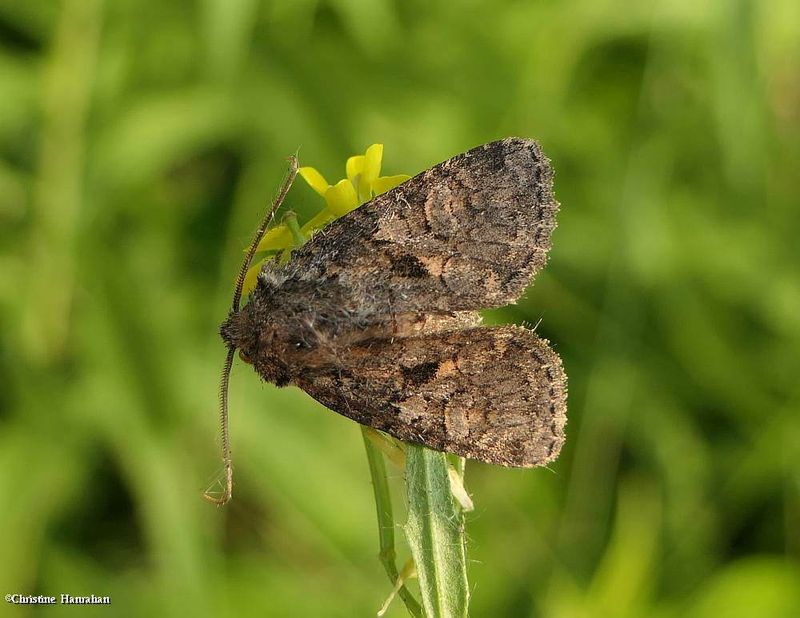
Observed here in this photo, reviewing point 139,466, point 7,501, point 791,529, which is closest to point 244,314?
point 139,466

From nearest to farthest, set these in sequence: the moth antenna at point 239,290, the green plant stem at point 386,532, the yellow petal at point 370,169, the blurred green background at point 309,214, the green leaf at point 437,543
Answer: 1. the green leaf at point 437,543
2. the green plant stem at point 386,532
3. the moth antenna at point 239,290
4. the yellow petal at point 370,169
5. the blurred green background at point 309,214

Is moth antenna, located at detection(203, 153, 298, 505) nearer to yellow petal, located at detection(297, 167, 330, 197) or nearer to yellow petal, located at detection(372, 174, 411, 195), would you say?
yellow petal, located at detection(297, 167, 330, 197)

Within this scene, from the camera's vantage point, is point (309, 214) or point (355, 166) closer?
point (355, 166)

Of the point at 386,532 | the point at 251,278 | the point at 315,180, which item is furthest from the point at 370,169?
the point at 386,532

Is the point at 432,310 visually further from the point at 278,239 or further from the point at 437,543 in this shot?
the point at 437,543

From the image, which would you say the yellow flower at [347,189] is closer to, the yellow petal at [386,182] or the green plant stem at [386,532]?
the yellow petal at [386,182]

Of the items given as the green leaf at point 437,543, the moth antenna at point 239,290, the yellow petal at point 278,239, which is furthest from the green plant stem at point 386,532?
the yellow petal at point 278,239

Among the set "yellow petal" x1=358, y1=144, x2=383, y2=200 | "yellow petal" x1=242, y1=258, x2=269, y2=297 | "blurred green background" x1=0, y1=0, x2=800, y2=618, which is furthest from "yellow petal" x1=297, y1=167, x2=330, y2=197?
"blurred green background" x1=0, y1=0, x2=800, y2=618
